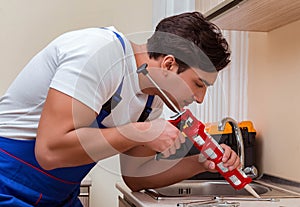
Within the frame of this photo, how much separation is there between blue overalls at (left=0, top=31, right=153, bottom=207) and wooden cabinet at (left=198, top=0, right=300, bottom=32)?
0.54m

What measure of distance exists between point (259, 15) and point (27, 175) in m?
0.97

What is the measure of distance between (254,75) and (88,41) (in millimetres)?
1077

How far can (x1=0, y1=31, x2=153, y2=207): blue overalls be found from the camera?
1247mm

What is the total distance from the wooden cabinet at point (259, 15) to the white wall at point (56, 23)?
745 millimetres

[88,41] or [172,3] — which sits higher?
[172,3]

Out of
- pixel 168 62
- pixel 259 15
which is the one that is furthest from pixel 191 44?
pixel 259 15

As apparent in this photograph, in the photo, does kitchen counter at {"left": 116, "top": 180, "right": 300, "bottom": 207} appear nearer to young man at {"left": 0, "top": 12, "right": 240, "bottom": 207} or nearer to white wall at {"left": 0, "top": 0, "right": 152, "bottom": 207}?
young man at {"left": 0, "top": 12, "right": 240, "bottom": 207}

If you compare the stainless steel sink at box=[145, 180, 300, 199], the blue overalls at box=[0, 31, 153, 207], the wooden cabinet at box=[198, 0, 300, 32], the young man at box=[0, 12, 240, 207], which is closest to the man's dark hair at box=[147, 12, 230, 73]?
the young man at box=[0, 12, 240, 207]

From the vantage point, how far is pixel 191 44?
1.25m

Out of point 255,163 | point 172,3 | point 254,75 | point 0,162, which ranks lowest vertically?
point 255,163

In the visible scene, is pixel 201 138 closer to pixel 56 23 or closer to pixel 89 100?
pixel 89 100

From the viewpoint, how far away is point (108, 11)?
8.30ft

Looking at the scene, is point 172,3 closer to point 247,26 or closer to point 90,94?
point 247,26

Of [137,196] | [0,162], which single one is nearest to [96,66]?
[0,162]
